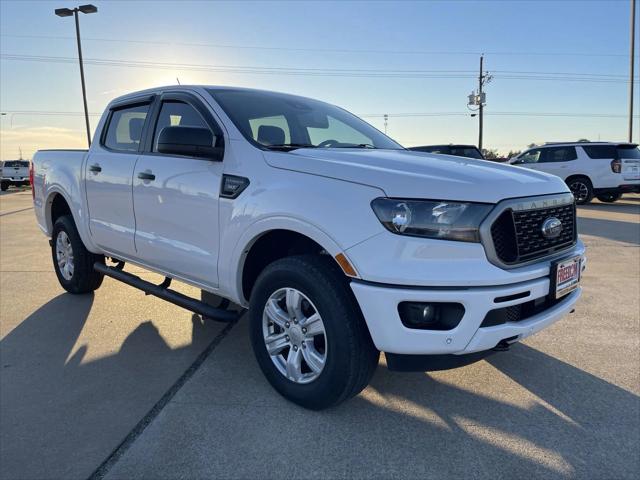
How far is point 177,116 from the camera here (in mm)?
3641

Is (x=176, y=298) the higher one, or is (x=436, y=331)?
(x=436, y=331)

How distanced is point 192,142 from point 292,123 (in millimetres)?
881

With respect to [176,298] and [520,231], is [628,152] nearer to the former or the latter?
[520,231]

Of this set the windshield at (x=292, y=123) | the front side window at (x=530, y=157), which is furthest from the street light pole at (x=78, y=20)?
the windshield at (x=292, y=123)

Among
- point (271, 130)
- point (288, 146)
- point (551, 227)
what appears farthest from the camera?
point (271, 130)

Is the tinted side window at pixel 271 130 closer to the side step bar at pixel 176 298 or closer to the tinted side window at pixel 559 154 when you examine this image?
the side step bar at pixel 176 298

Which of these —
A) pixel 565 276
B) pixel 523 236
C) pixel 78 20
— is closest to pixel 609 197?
pixel 565 276

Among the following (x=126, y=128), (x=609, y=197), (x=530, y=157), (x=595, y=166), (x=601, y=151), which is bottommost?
(x=609, y=197)

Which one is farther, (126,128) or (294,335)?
(126,128)

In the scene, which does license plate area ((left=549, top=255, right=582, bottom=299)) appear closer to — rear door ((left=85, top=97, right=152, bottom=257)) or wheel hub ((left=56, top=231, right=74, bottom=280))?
rear door ((left=85, top=97, right=152, bottom=257))

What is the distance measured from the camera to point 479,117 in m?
36.4

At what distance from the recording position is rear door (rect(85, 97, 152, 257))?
3.88m

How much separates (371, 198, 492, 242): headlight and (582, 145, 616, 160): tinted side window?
46.5 ft

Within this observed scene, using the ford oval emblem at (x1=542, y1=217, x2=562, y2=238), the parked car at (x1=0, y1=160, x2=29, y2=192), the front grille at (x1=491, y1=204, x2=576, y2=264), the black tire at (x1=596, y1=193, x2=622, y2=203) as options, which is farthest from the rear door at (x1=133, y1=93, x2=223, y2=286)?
the parked car at (x1=0, y1=160, x2=29, y2=192)
